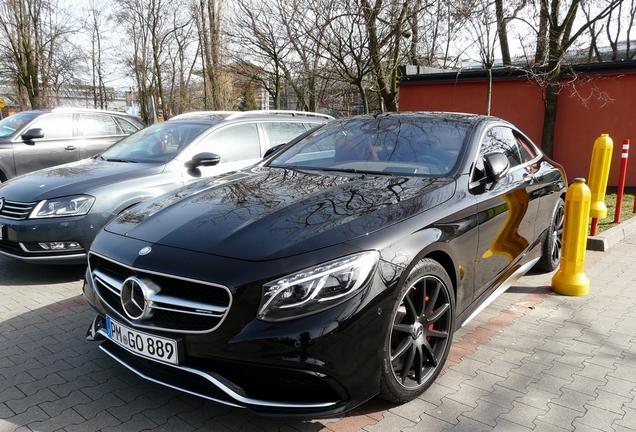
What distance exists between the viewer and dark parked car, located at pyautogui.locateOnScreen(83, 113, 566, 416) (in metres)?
2.41

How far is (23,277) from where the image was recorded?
5363 mm

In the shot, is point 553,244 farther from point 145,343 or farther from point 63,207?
point 63,207

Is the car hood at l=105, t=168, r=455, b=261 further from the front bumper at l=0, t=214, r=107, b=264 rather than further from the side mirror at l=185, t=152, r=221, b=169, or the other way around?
the front bumper at l=0, t=214, r=107, b=264

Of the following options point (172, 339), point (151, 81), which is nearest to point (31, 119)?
point (172, 339)

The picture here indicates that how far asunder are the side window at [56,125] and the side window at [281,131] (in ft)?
14.9

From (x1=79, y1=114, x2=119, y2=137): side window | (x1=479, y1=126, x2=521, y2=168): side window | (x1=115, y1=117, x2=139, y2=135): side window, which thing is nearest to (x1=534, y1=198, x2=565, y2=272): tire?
(x1=479, y1=126, x2=521, y2=168): side window

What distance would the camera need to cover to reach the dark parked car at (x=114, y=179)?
501 centimetres

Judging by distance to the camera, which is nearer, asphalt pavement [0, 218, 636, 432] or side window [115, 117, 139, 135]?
asphalt pavement [0, 218, 636, 432]

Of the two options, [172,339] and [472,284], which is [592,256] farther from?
[172,339]

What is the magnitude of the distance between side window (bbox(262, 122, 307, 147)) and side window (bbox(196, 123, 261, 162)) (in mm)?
211

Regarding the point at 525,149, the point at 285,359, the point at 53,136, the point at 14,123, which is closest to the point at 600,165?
the point at 525,149

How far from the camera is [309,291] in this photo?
2430mm

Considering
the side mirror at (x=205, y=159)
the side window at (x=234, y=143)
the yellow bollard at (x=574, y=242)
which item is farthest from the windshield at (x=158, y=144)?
the yellow bollard at (x=574, y=242)

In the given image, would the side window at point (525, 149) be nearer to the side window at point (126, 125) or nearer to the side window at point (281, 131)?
the side window at point (281, 131)
